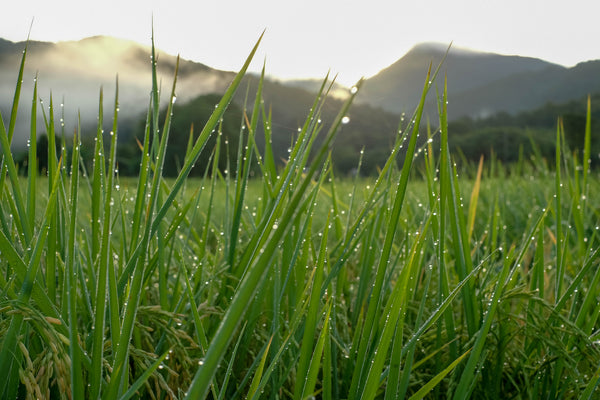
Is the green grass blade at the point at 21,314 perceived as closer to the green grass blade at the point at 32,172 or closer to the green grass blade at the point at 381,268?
the green grass blade at the point at 32,172

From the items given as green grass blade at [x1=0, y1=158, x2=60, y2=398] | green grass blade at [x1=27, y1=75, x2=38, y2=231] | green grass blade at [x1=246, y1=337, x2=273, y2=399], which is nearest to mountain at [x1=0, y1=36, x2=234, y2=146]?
green grass blade at [x1=27, y1=75, x2=38, y2=231]

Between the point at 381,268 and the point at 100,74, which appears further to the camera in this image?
the point at 100,74

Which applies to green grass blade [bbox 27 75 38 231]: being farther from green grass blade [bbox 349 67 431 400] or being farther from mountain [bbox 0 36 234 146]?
green grass blade [bbox 349 67 431 400]

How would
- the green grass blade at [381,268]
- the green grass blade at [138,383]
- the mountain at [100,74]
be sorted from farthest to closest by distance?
1. the mountain at [100,74]
2. the green grass blade at [381,268]
3. the green grass blade at [138,383]

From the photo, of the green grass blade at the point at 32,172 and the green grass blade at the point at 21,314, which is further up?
the green grass blade at the point at 32,172

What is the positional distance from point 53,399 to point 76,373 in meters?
0.24

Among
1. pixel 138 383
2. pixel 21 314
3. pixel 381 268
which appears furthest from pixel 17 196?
pixel 381 268

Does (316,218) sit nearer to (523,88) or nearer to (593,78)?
(593,78)

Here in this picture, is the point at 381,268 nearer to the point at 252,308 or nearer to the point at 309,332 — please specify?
the point at 309,332

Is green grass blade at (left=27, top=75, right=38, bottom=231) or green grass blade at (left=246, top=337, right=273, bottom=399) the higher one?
green grass blade at (left=27, top=75, right=38, bottom=231)

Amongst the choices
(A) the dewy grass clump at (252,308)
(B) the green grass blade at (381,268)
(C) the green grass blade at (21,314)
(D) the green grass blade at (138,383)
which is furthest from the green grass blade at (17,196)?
(B) the green grass blade at (381,268)

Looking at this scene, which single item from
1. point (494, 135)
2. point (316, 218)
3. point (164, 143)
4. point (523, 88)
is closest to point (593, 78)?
point (523, 88)

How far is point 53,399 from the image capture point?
25.7 inches

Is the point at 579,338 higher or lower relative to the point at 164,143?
lower
